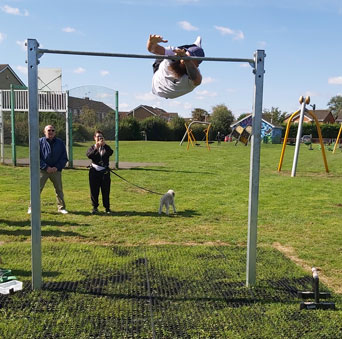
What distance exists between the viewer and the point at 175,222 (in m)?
7.52

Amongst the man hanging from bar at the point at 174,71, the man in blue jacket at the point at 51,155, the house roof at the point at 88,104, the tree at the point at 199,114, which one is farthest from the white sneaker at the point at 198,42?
the tree at the point at 199,114

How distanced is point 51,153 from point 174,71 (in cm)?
386

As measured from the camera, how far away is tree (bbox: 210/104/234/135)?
56.8m

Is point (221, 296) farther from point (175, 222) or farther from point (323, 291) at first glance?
point (175, 222)

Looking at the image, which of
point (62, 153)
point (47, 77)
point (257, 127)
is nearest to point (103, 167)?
point (62, 153)

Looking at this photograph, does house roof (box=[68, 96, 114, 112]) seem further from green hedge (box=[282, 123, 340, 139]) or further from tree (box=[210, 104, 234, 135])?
green hedge (box=[282, 123, 340, 139])

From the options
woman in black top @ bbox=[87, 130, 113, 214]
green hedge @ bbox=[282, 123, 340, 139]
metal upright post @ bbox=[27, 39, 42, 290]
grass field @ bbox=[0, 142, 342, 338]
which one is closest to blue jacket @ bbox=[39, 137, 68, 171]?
woman in black top @ bbox=[87, 130, 113, 214]

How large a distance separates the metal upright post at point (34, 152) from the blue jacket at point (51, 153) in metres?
3.72

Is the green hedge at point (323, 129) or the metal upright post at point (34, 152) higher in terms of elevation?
the green hedge at point (323, 129)

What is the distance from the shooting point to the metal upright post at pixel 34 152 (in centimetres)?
393

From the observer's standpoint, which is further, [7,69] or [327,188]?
[7,69]

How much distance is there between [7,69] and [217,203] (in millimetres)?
41000

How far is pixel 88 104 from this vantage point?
1463 cm

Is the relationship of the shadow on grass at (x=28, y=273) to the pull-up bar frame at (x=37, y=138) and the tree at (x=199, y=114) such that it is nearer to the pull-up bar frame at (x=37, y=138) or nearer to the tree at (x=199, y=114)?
the pull-up bar frame at (x=37, y=138)
